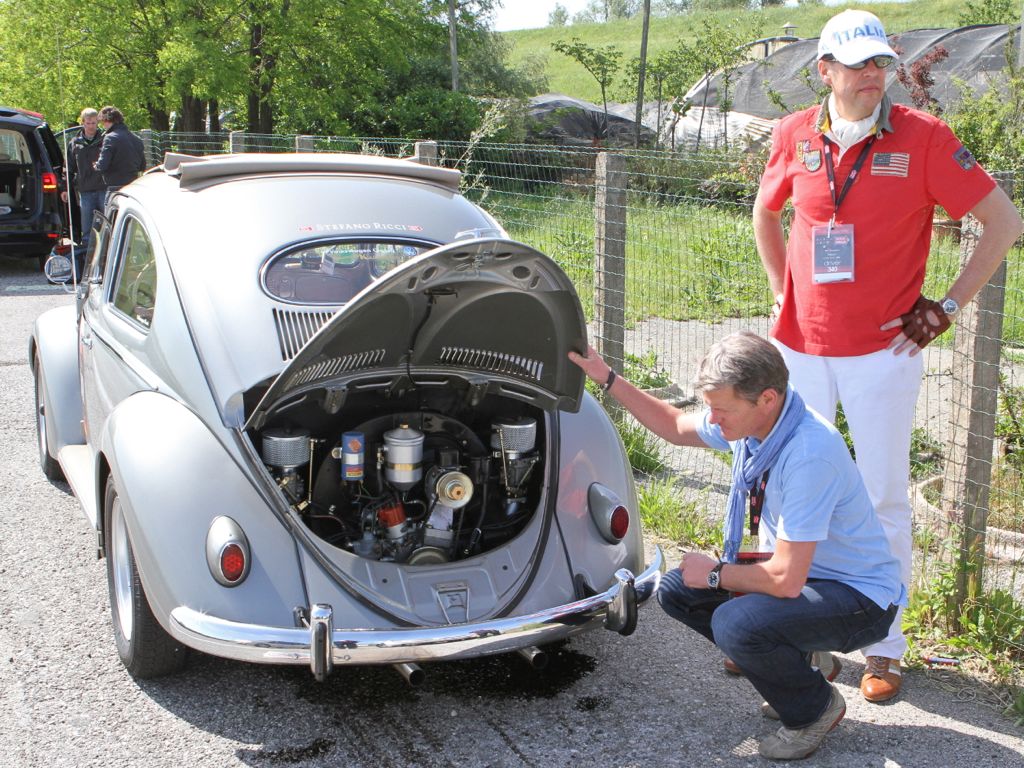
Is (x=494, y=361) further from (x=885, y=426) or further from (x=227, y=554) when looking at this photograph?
(x=885, y=426)

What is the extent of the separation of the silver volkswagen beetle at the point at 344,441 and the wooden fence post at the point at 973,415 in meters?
1.32

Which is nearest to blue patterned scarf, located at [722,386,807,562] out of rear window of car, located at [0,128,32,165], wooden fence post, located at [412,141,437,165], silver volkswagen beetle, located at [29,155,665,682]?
silver volkswagen beetle, located at [29,155,665,682]

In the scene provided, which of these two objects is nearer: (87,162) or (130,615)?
(130,615)

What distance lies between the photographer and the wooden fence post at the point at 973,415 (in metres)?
4.27

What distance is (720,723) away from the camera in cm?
379

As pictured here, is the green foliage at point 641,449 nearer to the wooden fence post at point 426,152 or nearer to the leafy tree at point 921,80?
the wooden fence post at point 426,152

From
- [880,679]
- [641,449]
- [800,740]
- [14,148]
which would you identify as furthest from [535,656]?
[14,148]

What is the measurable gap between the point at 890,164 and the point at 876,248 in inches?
11.8

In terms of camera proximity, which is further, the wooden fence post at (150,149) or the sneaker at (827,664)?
the wooden fence post at (150,149)

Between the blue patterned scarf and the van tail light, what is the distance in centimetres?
46

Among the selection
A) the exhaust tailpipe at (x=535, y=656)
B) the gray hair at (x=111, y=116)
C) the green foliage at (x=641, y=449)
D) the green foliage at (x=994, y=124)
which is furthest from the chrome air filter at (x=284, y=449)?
the gray hair at (x=111, y=116)

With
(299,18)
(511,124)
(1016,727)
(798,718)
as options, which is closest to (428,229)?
(798,718)

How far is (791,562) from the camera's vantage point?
3.34 metres

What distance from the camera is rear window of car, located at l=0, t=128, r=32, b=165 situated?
1305cm
